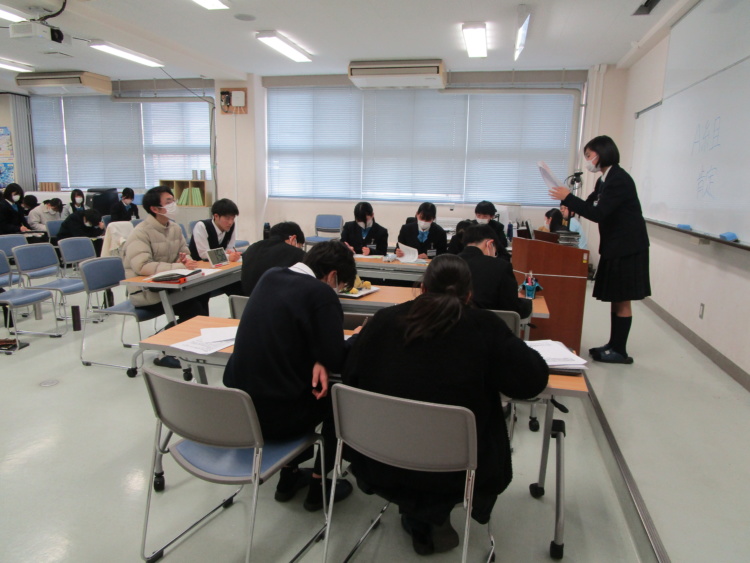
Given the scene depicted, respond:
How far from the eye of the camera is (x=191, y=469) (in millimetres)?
1667

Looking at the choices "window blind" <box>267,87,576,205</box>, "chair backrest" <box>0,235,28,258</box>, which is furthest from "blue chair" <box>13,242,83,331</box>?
"window blind" <box>267,87,576,205</box>

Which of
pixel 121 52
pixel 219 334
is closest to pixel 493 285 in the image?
pixel 219 334

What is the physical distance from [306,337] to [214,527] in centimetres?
94

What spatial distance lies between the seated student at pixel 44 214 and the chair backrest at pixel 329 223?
13.7 feet

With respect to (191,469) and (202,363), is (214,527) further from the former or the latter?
(202,363)

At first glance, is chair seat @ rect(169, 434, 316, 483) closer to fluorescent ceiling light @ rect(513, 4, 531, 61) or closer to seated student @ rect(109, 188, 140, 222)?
fluorescent ceiling light @ rect(513, 4, 531, 61)

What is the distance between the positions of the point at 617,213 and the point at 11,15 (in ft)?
19.9

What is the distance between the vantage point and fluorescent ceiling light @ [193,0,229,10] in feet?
15.4

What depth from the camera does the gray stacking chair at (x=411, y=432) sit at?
142 centimetres

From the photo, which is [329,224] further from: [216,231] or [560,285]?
[560,285]

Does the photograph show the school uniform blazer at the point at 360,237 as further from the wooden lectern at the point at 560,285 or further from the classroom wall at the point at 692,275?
the classroom wall at the point at 692,275

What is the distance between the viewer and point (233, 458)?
176 centimetres

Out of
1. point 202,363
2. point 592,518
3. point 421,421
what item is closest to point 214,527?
point 202,363

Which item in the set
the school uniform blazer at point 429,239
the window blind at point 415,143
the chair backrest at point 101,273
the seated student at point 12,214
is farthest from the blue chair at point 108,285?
the window blind at point 415,143
